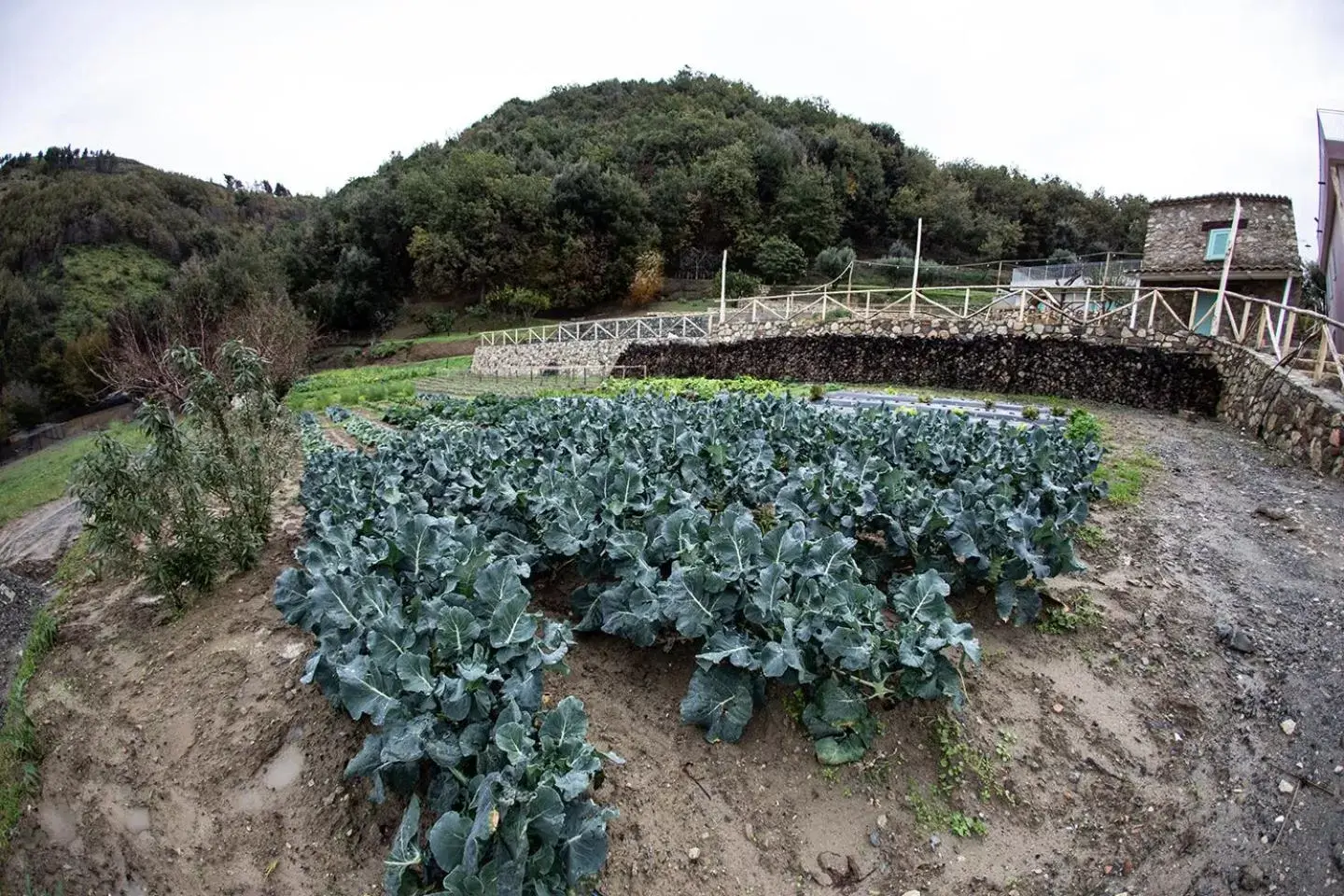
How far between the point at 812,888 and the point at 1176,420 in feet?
39.5

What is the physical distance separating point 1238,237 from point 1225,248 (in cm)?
82

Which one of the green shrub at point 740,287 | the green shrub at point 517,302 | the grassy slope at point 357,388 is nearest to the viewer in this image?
the grassy slope at point 357,388

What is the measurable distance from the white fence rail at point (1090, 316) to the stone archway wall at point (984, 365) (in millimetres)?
646

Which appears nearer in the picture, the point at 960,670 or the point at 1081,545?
the point at 960,670

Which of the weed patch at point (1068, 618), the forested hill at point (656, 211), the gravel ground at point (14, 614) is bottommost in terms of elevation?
the gravel ground at point (14, 614)

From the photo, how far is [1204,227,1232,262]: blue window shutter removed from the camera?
22.3 metres

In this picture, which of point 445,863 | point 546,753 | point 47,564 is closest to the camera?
point 445,863

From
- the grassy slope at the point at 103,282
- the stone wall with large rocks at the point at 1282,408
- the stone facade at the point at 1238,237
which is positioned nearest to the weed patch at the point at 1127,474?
the stone wall with large rocks at the point at 1282,408

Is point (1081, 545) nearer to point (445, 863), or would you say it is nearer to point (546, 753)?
point (546, 753)

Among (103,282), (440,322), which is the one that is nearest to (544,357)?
(440,322)

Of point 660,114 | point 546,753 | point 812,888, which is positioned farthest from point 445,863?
point 660,114

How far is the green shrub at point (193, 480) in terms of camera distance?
4.78 metres

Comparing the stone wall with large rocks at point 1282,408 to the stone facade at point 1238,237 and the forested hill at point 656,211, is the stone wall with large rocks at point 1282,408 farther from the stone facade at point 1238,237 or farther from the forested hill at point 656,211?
the forested hill at point 656,211

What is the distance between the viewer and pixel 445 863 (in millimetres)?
2244
